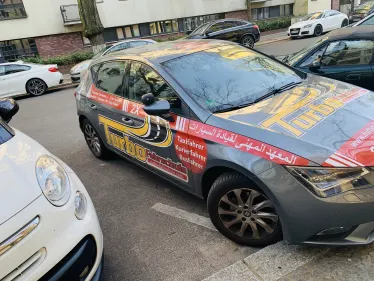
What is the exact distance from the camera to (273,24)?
24672mm

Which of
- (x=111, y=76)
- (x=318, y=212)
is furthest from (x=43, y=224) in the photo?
(x=111, y=76)

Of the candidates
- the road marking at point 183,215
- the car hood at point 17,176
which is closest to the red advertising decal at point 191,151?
the road marking at point 183,215

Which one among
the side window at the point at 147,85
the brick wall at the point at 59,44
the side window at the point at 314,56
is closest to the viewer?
the side window at the point at 147,85

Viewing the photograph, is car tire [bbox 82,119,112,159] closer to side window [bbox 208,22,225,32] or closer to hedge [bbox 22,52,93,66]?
side window [bbox 208,22,225,32]

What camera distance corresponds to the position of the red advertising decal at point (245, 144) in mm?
2170

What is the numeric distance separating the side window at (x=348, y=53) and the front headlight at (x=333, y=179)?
2876mm

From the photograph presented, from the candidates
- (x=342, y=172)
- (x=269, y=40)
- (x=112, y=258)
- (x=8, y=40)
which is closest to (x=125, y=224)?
(x=112, y=258)

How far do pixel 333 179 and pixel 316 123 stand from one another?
49 centimetres

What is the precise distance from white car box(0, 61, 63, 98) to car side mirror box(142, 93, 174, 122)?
9749mm

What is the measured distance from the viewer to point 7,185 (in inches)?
79.0

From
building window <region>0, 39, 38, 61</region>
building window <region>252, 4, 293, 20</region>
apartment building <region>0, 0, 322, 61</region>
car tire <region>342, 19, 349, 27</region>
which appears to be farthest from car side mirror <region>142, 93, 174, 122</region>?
building window <region>252, 4, 293, 20</region>

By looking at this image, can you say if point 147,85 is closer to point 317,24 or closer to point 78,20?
point 78,20

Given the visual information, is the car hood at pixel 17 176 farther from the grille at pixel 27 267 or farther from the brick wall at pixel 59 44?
the brick wall at pixel 59 44

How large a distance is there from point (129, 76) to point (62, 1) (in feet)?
56.4
